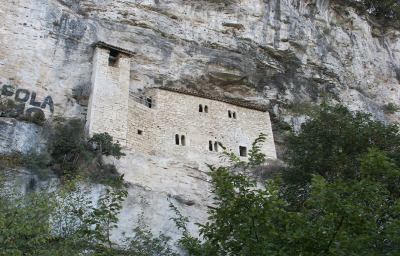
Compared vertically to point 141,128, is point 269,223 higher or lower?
lower

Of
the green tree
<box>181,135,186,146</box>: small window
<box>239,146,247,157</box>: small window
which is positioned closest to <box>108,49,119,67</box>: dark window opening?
<box>181,135,186,146</box>: small window

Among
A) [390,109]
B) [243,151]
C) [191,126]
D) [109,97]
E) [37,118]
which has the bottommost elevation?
[243,151]

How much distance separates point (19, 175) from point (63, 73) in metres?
7.89

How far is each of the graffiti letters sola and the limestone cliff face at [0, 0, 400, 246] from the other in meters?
0.23

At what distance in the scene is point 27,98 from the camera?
25.2 meters

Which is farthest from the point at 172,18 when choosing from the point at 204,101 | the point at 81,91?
the point at 81,91

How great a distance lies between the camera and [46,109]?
83.8 feet

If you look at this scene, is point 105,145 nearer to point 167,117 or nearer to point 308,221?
point 167,117

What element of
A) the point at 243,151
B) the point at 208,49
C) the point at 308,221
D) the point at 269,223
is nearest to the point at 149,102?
the point at 208,49

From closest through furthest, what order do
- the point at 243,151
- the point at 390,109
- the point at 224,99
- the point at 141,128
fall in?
1. the point at 141,128
2. the point at 243,151
3. the point at 224,99
4. the point at 390,109

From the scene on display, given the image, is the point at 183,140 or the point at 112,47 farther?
the point at 112,47

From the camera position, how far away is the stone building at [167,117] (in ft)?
87.5

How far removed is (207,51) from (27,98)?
409 inches

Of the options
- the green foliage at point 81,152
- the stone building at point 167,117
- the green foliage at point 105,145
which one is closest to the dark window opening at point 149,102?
the stone building at point 167,117
